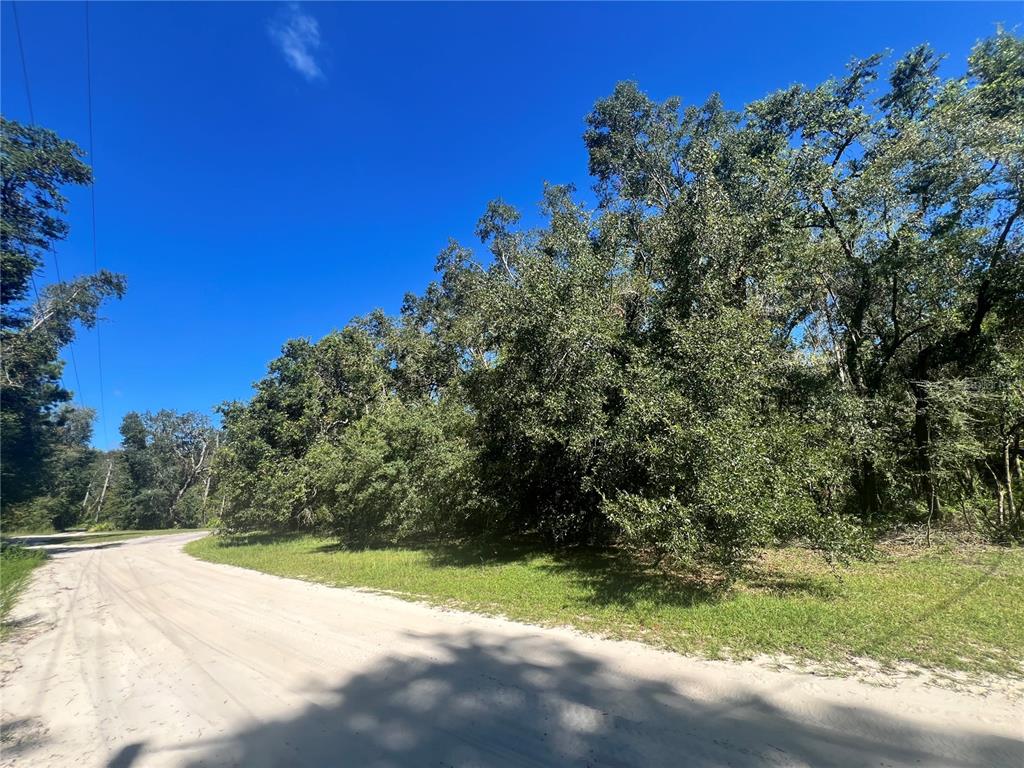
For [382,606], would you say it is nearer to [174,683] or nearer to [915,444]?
[174,683]

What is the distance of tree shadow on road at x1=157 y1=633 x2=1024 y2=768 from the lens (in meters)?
3.39

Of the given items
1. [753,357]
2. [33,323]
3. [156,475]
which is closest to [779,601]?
[753,357]

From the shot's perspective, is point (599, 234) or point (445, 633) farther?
point (599, 234)

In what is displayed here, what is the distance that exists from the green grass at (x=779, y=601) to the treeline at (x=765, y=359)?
86 cm

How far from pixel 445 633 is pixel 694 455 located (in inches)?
182

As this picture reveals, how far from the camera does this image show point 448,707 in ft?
14.0

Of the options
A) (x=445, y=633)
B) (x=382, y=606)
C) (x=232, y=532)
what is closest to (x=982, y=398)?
(x=445, y=633)

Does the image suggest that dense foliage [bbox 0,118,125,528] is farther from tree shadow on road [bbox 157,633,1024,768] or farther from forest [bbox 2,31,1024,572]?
tree shadow on road [bbox 157,633,1024,768]

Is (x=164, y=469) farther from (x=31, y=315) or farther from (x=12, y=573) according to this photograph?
(x=12, y=573)

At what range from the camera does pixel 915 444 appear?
13195mm

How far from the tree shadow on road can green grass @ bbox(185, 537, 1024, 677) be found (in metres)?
1.29

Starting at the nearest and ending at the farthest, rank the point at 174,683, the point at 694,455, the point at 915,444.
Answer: the point at 174,683
the point at 694,455
the point at 915,444

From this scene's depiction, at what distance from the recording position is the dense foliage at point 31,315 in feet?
63.8

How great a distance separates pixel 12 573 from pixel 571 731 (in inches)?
751
